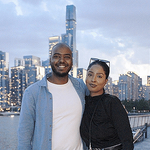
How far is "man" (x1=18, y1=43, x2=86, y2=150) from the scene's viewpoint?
8.33ft

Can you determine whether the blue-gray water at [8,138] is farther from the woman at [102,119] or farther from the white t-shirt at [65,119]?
the woman at [102,119]

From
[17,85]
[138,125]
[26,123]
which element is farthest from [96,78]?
[17,85]

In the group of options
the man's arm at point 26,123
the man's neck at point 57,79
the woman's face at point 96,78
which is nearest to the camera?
the man's arm at point 26,123

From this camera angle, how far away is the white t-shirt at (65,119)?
2.65 metres

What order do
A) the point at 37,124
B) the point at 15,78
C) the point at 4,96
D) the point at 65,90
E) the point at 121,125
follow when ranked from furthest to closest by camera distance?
the point at 15,78 < the point at 4,96 < the point at 65,90 < the point at 37,124 < the point at 121,125

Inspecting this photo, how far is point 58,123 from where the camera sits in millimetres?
2648

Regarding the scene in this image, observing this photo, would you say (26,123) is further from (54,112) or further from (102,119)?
(102,119)

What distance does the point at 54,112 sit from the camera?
2.63 metres

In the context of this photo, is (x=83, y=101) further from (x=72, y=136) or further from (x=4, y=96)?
(x=4, y=96)

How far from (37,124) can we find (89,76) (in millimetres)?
883

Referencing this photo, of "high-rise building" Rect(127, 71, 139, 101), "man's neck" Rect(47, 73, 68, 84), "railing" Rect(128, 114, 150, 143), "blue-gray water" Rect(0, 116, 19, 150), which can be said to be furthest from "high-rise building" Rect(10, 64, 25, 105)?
"man's neck" Rect(47, 73, 68, 84)

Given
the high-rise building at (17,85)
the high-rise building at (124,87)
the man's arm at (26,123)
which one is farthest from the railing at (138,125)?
the high-rise building at (124,87)

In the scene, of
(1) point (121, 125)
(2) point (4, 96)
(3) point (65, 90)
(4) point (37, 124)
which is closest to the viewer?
(1) point (121, 125)

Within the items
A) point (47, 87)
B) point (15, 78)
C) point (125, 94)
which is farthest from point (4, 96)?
point (47, 87)
